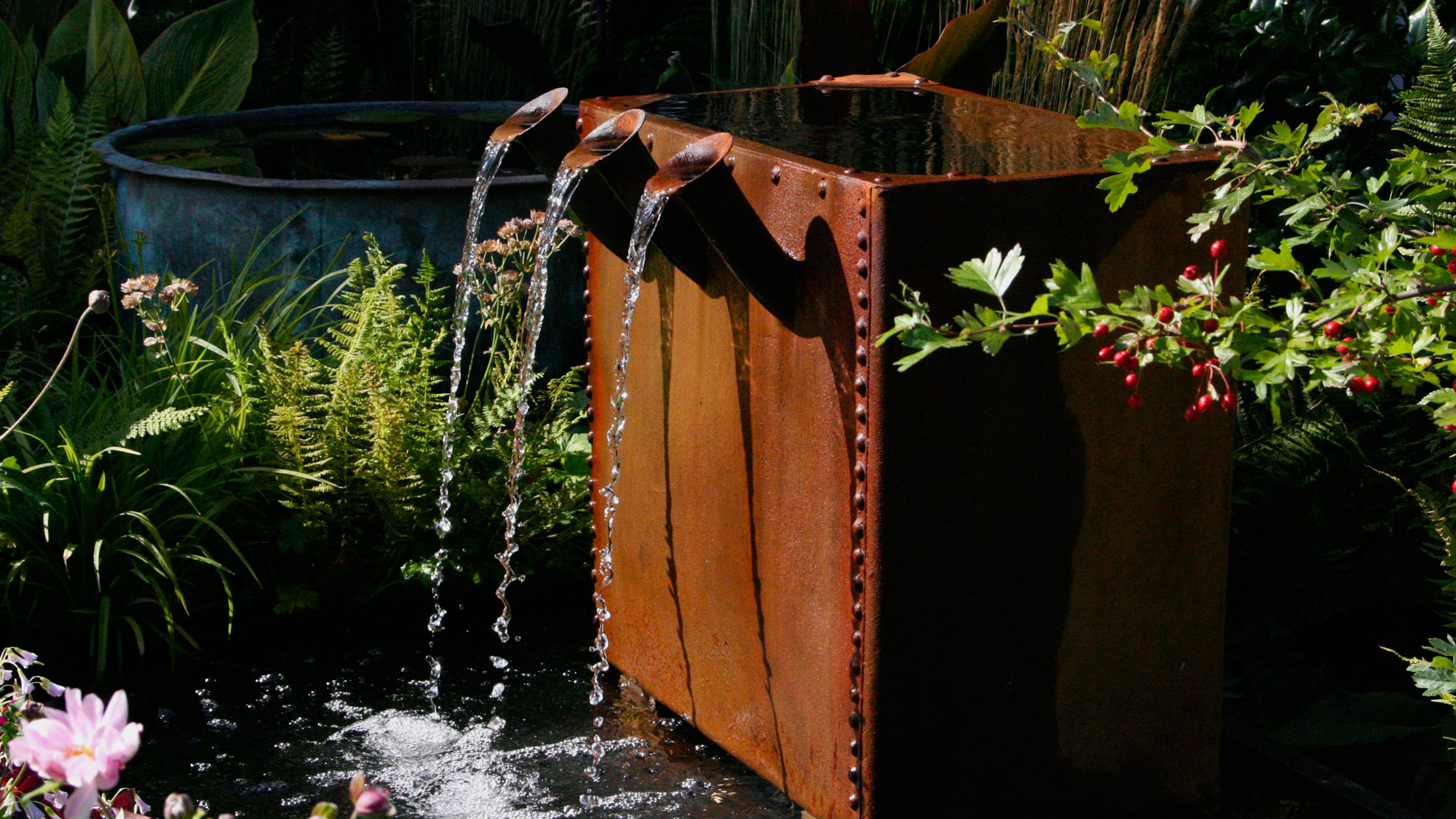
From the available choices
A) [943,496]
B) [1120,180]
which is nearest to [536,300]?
[943,496]

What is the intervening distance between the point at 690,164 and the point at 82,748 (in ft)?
4.18

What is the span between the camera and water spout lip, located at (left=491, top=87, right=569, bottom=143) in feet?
8.34

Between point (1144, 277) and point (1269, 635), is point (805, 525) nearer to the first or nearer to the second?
point (1144, 277)

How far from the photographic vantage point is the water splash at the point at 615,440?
2.27m

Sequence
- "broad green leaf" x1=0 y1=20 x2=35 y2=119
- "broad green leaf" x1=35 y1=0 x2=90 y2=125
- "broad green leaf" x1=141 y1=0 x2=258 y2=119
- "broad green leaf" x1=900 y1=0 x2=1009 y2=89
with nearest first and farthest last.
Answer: "broad green leaf" x1=900 y1=0 x2=1009 y2=89, "broad green leaf" x1=0 y1=20 x2=35 y2=119, "broad green leaf" x1=35 y1=0 x2=90 y2=125, "broad green leaf" x1=141 y1=0 x2=258 y2=119

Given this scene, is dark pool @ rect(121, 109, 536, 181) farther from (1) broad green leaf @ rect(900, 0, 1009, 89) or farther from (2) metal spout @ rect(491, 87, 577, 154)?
(2) metal spout @ rect(491, 87, 577, 154)

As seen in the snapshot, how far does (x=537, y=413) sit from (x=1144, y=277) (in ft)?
→ 7.13

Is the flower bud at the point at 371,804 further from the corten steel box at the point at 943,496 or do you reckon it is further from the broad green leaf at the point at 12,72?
the broad green leaf at the point at 12,72

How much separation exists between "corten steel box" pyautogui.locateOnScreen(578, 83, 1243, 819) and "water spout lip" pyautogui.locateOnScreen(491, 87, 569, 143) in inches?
7.7

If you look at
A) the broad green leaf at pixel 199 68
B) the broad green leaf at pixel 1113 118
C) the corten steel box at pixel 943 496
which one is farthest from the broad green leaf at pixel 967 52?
the broad green leaf at pixel 199 68

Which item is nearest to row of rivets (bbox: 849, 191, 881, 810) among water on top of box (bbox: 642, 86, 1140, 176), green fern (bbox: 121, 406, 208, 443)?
water on top of box (bbox: 642, 86, 1140, 176)

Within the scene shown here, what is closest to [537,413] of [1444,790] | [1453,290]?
[1444,790]

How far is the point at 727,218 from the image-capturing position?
83.8 inches

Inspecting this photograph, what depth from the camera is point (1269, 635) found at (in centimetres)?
297
